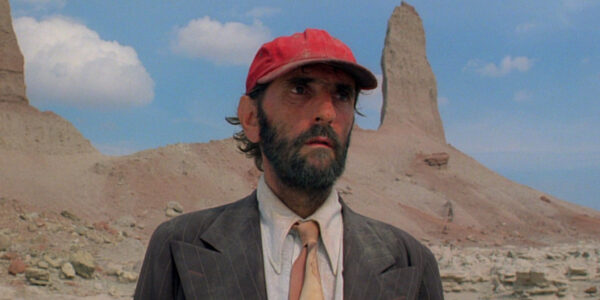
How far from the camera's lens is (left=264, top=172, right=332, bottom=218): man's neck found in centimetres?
179

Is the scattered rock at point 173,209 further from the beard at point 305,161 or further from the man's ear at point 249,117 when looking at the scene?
the beard at point 305,161

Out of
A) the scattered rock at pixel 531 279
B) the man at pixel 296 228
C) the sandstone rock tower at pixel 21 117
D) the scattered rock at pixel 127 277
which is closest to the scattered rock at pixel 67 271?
the scattered rock at pixel 127 277

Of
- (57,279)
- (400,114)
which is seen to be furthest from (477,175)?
(57,279)

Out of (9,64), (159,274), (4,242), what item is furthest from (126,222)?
(159,274)

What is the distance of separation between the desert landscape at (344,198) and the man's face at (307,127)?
7901 millimetres

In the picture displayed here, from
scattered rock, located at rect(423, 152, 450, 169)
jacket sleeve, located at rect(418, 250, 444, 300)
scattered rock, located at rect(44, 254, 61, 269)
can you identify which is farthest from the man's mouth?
scattered rock, located at rect(423, 152, 450, 169)

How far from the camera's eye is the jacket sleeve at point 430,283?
181 centimetres

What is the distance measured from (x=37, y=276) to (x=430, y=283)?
9.32 metres

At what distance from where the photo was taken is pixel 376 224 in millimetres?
1899

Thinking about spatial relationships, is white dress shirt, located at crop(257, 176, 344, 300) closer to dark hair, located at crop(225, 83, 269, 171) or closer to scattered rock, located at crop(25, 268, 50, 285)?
dark hair, located at crop(225, 83, 269, 171)

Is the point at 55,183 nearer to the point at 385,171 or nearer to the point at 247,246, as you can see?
the point at 385,171

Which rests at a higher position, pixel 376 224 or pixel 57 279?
pixel 376 224

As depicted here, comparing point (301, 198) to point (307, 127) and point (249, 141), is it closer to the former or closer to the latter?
point (307, 127)

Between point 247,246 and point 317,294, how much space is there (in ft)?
0.84
